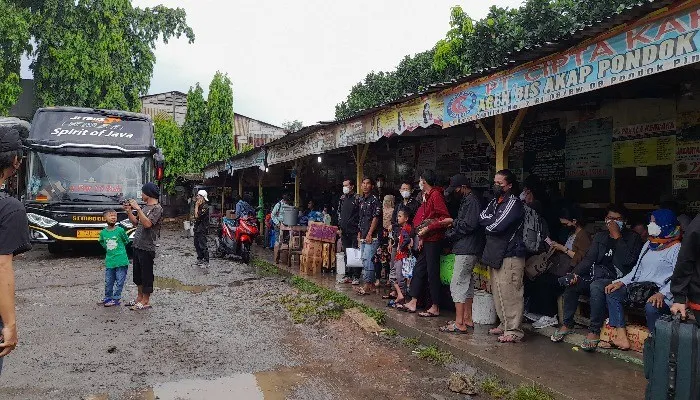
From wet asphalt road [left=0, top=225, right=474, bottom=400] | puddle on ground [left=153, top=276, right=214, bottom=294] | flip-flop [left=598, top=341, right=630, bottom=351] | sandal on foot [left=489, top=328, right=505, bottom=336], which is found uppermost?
flip-flop [left=598, top=341, right=630, bottom=351]

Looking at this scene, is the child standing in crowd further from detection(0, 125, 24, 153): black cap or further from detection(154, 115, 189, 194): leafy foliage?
detection(154, 115, 189, 194): leafy foliage

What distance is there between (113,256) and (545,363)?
19.5ft

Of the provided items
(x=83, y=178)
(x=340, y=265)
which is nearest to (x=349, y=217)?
(x=340, y=265)

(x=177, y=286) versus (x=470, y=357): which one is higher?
(x=470, y=357)

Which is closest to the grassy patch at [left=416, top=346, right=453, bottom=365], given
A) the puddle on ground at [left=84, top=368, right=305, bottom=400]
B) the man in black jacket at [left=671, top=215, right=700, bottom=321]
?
the puddle on ground at [left=84, top=368, right=305, bottom=400]

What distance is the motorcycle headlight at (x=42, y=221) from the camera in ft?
39.0

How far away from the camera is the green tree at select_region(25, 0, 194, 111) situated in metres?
24.8

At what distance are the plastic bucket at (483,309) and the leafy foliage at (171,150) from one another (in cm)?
2866

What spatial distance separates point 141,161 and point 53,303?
18.4 ft

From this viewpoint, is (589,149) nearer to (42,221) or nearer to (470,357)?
(470,357)

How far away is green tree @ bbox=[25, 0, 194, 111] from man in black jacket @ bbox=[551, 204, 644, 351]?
83.4ft

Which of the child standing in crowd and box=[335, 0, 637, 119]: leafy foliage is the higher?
box=[335, 0, 637, 119]: leafy foliage

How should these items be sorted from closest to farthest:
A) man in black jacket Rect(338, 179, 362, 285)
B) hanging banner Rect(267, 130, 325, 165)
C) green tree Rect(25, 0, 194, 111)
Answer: man in black jacket Rect(338, 179, 362, 285), hanging banner Rect(267, 130, 325, 165), green tree Rect(25, 0, 194, 111)

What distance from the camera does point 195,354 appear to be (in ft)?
18.1
